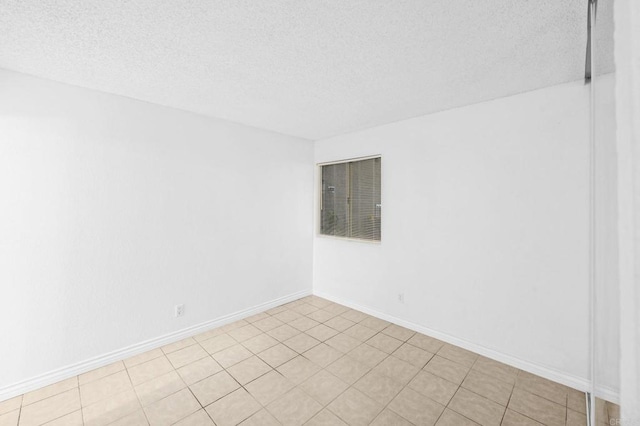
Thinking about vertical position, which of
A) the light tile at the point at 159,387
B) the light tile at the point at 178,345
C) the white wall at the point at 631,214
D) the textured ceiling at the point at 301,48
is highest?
the textured ceiling at the point at 301,48

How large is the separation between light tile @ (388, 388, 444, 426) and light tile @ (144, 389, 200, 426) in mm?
1503

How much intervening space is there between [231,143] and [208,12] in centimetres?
196

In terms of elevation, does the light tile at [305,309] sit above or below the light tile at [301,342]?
above

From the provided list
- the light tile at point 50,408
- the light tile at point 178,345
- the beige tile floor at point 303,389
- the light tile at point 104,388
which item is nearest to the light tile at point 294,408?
the beige tile floor at point 303,389

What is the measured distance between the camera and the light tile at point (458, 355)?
2.54 m

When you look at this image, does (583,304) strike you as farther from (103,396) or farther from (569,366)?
(103,396)

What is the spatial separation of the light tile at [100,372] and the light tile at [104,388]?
56 mm

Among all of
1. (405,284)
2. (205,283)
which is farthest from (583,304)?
(205,283)

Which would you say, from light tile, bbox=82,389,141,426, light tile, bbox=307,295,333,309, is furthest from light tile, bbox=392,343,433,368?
light tile, bbox=82,389,141,426

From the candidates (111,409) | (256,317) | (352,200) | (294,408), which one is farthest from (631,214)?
(256,317)

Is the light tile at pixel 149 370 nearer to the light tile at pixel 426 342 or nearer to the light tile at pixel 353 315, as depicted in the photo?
the light tile at pixel 353 315

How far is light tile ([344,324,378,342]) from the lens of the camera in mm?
3016

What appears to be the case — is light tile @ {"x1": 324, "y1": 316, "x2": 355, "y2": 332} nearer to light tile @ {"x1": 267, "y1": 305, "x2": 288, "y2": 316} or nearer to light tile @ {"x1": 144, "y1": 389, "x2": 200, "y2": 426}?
light tile @ {"x1": 267, "y1": 305, "x2": 288, "y2": 316}

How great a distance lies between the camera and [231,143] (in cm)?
338
